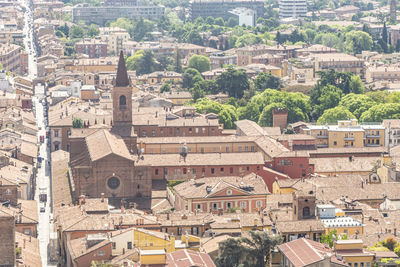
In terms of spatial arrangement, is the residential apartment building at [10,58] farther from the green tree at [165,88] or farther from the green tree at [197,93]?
the green tree at [197,93]

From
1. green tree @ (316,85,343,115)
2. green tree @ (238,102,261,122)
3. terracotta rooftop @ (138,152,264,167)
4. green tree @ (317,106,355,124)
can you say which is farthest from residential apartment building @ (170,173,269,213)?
green tree @ (316,85,343,115)

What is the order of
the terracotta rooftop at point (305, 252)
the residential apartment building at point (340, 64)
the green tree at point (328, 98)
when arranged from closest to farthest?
1. the terracotta rooftop at point (305, 252)
2. the green tree at point (328, 98)
3. the residential apartment building at point (340, 64)

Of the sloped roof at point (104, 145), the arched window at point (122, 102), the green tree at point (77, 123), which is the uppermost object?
the arched window at point (122, 102)

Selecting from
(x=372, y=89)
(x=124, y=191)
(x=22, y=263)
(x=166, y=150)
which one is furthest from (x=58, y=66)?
(x=22, y=263)

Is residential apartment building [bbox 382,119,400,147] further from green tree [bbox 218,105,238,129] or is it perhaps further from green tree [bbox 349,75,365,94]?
green tree [bbox 349,75,365,94]

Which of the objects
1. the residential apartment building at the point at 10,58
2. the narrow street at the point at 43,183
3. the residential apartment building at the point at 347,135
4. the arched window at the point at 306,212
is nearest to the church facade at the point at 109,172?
the narrow street at the point at 43,183

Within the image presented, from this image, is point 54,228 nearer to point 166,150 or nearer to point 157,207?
point 157,207
